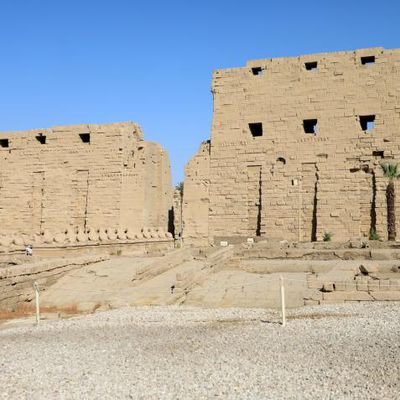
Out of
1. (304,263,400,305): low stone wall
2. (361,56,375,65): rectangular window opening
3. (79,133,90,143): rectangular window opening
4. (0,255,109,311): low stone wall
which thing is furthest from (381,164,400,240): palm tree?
(0,255,109,311): low stone wall

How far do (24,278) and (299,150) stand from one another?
14218 millimetres

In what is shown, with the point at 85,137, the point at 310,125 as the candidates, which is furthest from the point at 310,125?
the point at 85,137

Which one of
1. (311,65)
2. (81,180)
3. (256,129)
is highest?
(311,65)

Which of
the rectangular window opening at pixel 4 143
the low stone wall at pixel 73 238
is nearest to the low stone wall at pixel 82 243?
the low stone wall at pixel 73 238

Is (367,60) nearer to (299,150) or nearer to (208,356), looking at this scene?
(299,150)

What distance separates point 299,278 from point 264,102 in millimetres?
11892

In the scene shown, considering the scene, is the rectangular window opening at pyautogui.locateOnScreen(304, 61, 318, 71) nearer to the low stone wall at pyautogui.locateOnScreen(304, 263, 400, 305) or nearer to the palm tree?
the palm tree

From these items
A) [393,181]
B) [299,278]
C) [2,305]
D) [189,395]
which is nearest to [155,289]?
[2,305]

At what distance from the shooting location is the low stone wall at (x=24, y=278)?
9391 millimetres

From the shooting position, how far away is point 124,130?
2230 centimetres

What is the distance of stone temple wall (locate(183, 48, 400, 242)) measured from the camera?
20.6m

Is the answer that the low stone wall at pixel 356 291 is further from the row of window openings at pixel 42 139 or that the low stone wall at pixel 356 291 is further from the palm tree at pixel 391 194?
the row of window openings at pixel 42 139

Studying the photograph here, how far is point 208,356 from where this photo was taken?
559cm

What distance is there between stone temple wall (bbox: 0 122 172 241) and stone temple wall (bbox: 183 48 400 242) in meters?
2.01
